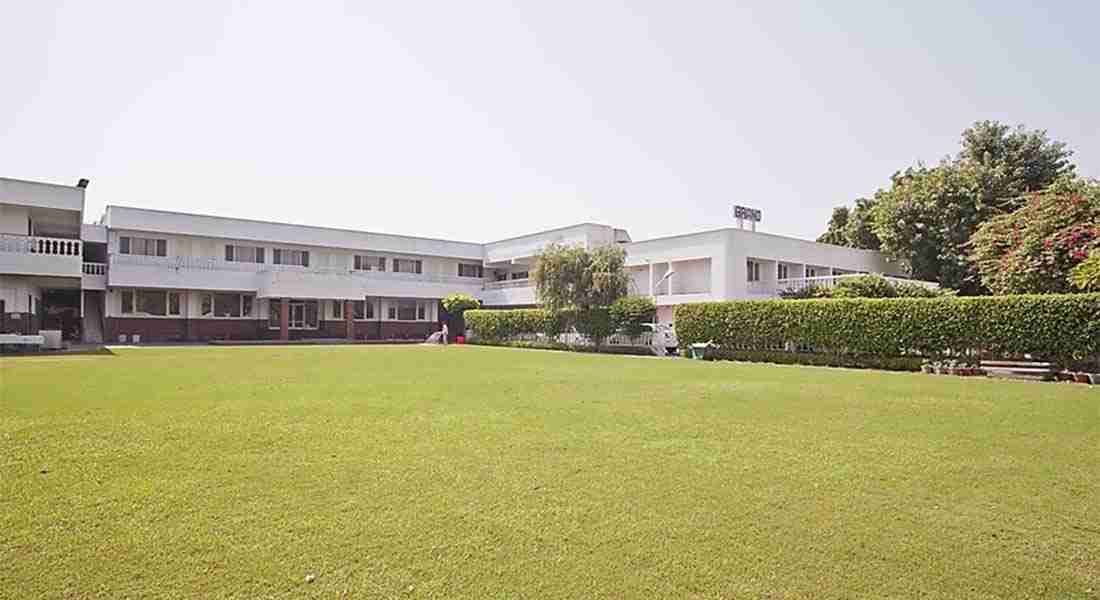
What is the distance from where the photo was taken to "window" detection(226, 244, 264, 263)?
39125mm

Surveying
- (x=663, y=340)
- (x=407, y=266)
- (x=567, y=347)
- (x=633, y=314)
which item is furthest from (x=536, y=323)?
(x=407, y=266)

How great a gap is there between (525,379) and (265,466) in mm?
9116

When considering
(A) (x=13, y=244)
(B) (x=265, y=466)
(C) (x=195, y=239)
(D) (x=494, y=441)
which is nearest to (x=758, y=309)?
(D) (x=494, y=441)

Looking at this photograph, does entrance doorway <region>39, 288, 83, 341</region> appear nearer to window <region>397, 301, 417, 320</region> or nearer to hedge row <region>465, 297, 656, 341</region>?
window <region>397, 301, 417, 320</region>

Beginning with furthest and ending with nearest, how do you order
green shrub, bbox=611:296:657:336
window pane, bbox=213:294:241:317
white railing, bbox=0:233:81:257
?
window pane, bbox=213:294:241:317 < green shrub, bbox=611:296:657:336 < white railing, bbox=0:233:81:257

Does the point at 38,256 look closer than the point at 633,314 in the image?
Yes

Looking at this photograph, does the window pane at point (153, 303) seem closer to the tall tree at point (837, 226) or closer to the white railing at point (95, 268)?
the white railing at point (95, 268)

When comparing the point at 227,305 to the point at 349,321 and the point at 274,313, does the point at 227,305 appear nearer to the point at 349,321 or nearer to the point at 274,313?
the point at 274,313

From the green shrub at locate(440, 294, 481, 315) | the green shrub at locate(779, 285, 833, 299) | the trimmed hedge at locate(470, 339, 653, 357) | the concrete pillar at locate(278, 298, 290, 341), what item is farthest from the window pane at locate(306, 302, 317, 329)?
the green shrub at locate(779, 285, 833, 299)

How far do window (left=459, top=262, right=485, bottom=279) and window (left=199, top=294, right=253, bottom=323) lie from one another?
14.0 m

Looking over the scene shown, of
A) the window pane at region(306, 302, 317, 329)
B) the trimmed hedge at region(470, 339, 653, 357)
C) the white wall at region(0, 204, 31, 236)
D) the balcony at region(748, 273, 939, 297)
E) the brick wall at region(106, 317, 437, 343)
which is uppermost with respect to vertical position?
the white wall at region(0, 204, 31, 236)

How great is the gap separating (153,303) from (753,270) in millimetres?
29804

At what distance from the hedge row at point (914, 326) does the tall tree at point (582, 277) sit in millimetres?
5768

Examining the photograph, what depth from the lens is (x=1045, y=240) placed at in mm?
22781
